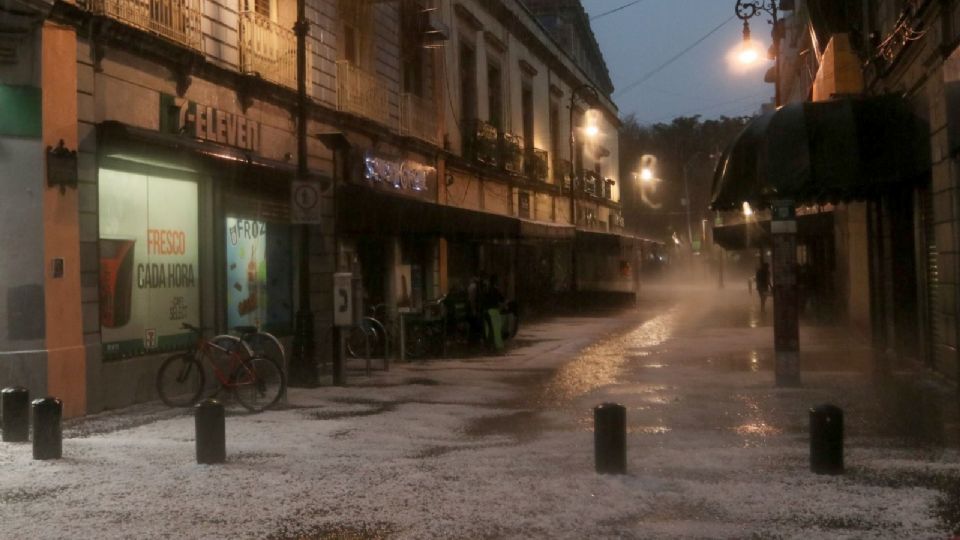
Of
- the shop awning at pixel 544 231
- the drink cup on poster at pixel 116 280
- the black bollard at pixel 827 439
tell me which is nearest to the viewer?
the black bollard at pixel 827 439

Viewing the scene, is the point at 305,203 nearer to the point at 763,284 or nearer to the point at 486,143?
the point at 486,143

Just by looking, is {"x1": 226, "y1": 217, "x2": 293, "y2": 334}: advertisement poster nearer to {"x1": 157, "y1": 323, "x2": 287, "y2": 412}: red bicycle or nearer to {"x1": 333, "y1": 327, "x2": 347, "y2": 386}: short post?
{"x1": 333, "y1": 327, "x2": 347, "y2": 386}: short post

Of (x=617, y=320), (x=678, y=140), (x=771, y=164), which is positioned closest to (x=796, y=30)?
(x=617, y=320)

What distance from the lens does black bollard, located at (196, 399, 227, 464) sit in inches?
346

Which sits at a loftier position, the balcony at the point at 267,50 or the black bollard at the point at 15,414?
the balcony at the point at 267,50

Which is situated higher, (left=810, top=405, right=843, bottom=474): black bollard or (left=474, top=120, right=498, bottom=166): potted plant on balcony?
(left=474, top=120, right=498, bottom=166): potted plant on balcony

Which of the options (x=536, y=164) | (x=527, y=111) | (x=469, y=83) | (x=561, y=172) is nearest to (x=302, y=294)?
(x=469, y=83)

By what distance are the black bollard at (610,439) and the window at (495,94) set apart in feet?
79.5

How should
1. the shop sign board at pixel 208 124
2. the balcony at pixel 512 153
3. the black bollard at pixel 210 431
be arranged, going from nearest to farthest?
1. the black bollard at pixel 210 431
2. the shop sign board at pixel 208 124
3. the balcony at pixel 512 153

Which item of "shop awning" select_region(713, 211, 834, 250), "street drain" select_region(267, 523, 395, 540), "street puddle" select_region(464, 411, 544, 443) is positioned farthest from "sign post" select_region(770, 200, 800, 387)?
"shop awning" select_region(713, 211, 834, 250)

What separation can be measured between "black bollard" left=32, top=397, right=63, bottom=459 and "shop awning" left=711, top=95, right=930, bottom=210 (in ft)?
32.1

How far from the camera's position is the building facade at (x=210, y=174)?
37.5 ft

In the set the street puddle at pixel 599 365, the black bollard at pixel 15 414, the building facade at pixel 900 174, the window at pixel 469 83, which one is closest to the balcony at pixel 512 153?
the window at pixel 469 83

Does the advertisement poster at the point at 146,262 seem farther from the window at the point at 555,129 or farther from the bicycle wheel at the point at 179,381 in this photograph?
the window at the point at 555,129
